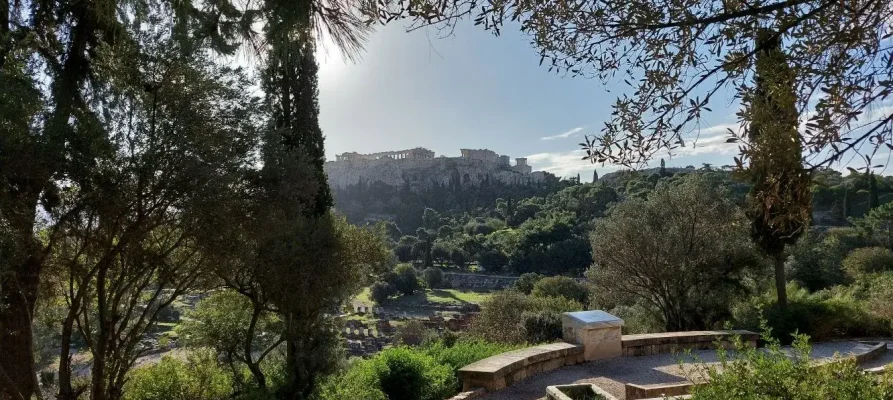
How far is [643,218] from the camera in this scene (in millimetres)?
13133

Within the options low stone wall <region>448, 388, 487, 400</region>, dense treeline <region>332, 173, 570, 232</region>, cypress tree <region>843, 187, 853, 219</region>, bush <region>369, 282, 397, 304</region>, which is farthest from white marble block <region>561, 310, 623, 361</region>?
dense treeline <region>332, 173, 570, 232</region>

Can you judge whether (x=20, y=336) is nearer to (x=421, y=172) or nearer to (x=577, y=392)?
(x=577, y=392)

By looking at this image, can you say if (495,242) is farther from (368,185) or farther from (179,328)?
(368,185)

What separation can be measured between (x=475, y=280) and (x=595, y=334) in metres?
49.7

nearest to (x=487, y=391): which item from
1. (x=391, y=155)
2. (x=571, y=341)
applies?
(x=571, y=341)

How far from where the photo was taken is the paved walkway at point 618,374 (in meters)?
5.71

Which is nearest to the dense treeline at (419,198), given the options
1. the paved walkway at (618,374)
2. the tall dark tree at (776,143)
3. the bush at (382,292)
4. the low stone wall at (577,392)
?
the bush at (382,292)

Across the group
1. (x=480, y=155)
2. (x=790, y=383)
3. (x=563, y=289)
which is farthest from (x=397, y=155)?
(x=790, y=383)

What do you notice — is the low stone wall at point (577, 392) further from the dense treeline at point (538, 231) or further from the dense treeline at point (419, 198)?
the dense treeline at point (419, 198)

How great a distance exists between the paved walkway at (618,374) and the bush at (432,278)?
46797 mm

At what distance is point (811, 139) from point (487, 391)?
14.5 ft

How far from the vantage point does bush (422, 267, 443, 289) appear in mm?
53750

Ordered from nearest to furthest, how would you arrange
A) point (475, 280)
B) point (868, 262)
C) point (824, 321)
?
point (824, 321)
point (868, 262)
point (475, 280)

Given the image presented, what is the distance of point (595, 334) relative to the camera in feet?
23.4
